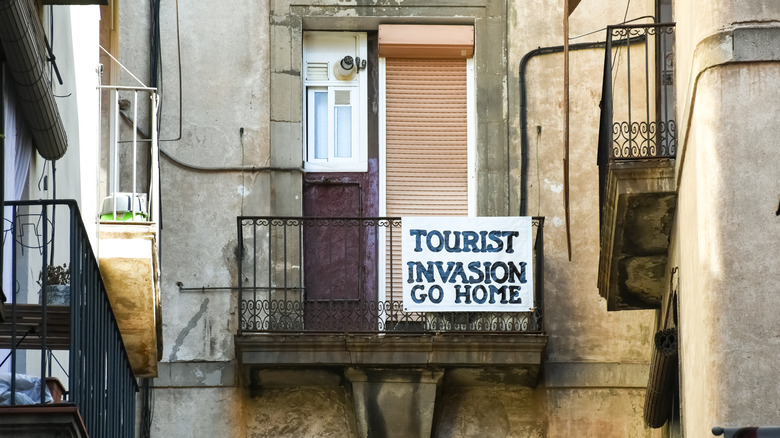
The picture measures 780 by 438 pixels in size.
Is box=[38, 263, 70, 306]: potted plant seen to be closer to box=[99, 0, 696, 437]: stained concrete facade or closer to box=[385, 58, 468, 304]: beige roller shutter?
box=[99, 0, 696, 437]: stained concrete facade

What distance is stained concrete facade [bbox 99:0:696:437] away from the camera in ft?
59.6

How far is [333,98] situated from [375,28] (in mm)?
781

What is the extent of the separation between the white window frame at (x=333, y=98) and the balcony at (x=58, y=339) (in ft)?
15.5

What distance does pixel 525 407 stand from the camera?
18328 mm

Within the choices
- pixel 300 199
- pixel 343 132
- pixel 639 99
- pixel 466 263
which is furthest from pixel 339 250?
pixel 639 99

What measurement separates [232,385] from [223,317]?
653 mm

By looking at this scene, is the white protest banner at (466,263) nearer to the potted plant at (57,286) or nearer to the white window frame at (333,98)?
the white window frame at (333,98)

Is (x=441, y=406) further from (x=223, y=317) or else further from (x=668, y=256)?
(x=668, y=256)

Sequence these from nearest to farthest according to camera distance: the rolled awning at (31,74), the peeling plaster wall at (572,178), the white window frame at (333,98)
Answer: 1. the rolled awning at (31,74)
2. the peeling plaster wall at (572,178)
3. the white window frame at (333,98)

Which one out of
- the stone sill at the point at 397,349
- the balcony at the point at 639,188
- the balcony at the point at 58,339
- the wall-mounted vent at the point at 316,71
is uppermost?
the wall-mounted vent at the point at 316,71

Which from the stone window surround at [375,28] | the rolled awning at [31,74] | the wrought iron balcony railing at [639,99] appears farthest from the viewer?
the stone window surround at [375,28]

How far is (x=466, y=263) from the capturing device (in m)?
18.2

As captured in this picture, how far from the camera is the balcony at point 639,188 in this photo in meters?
14.5

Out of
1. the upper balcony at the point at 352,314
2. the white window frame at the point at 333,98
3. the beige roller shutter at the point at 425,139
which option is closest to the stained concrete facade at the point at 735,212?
the upper balcony at the point at 352,314
